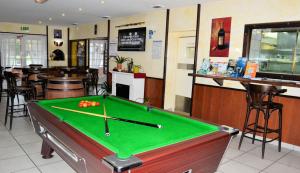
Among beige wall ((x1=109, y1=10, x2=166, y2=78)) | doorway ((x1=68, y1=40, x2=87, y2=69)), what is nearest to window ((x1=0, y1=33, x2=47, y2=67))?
doorway ((x1=68, y1=40, x2=87, y2=69))

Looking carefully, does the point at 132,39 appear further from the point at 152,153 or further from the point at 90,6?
the point at 152,153

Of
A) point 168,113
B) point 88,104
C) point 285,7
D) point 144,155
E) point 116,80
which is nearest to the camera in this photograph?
point 144,155

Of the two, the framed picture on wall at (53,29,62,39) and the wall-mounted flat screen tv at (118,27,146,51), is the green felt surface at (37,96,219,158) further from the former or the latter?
the framed picture on wall at (53,29,62,39)

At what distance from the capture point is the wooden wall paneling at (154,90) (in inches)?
242

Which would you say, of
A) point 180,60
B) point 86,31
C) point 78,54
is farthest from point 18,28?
point 180,60

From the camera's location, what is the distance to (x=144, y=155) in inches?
56.8

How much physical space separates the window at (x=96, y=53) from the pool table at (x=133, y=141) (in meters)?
6.39

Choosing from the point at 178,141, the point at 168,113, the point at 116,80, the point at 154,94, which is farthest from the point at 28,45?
the point at 178,141

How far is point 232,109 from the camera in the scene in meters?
4.59

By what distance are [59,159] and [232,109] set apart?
3.21m

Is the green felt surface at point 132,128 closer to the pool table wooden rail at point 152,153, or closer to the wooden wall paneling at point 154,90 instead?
the pool table wooden rail at point 152,153

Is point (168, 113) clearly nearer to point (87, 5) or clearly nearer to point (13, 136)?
point (13, 136)

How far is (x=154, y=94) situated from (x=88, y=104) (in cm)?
356

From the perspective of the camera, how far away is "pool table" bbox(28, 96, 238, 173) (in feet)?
4.79
